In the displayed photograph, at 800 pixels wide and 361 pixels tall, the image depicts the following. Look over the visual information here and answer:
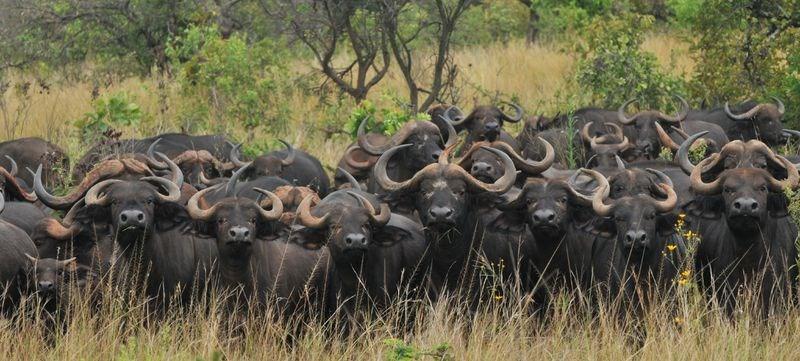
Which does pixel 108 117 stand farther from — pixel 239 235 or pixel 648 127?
pixel 239 235

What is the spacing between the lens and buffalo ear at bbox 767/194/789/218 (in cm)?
927

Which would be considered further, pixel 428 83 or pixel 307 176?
pixel 428 83

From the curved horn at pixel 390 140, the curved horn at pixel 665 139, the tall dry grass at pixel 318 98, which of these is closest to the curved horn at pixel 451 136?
the curved horn at pixel 390 140

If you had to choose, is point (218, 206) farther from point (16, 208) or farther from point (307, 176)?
point (307, 176)

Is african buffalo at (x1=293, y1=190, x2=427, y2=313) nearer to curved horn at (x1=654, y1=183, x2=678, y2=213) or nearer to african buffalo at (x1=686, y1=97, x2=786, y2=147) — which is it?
curved horn at (x1=654, y1=183, x2=678, y2=213)

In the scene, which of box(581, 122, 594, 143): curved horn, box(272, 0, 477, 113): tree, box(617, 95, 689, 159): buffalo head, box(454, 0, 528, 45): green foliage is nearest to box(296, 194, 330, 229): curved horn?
box(581, 122, 594, 143): curved horn

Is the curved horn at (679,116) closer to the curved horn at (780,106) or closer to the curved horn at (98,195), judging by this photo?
the curved horn at (780,106)

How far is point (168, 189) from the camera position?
9.77 m

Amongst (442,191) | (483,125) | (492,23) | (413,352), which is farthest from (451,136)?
(492,23)

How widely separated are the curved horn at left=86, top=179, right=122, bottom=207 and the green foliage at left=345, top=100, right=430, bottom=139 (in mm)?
4669

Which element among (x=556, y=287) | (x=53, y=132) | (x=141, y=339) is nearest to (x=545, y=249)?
(x=556, y=287)

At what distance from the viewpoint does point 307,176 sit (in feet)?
44.2

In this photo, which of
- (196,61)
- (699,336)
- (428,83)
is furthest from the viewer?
(428,83)

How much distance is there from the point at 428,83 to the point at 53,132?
17.8 feet
